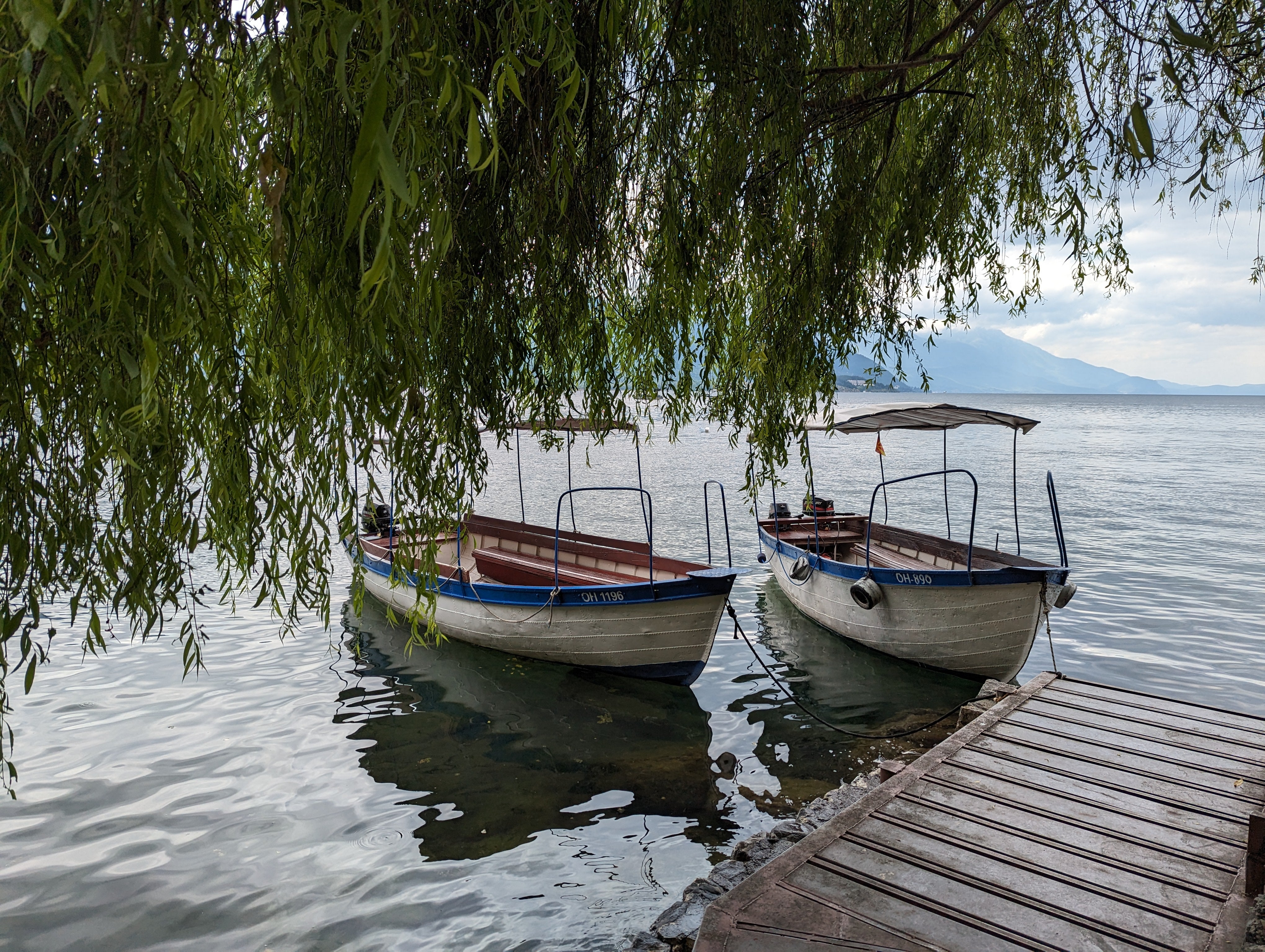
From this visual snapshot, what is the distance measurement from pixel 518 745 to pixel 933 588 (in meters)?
5.55

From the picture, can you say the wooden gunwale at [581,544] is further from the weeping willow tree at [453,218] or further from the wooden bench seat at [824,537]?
the weeping willow tree at [453,218]

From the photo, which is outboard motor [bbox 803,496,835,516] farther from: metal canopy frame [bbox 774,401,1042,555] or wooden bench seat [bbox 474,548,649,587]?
wooden bench seat [bbox 474,548,649,587]

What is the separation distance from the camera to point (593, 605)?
1027cm

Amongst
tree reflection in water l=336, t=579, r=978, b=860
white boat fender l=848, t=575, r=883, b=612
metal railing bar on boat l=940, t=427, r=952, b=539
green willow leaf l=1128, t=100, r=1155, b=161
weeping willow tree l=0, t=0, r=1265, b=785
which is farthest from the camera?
metal railing bar on boat l=940, t=427, r=952, b=539

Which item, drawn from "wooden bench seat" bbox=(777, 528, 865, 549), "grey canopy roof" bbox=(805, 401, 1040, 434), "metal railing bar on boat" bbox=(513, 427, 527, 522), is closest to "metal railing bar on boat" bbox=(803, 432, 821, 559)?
"wooden bench seat" bbox=(777, 528, 865, 549)

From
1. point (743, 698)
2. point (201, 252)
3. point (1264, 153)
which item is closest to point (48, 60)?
point (201, 252)

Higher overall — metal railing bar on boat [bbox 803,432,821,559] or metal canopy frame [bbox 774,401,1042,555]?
metal canopy frame [bbox 774,401,1042,555]

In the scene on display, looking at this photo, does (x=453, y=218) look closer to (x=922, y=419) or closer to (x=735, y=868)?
(x=735, y=868)

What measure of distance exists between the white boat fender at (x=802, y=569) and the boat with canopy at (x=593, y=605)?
1439 millimetres

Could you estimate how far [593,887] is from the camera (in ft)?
20.1

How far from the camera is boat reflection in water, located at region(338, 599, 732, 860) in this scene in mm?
7215

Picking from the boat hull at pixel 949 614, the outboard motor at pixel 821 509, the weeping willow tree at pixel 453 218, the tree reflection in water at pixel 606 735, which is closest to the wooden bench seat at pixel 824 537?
the outboard motor at pixel 821 509

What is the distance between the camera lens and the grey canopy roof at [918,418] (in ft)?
35.4

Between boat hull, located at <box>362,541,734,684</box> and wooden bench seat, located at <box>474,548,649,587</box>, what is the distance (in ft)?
3.08
